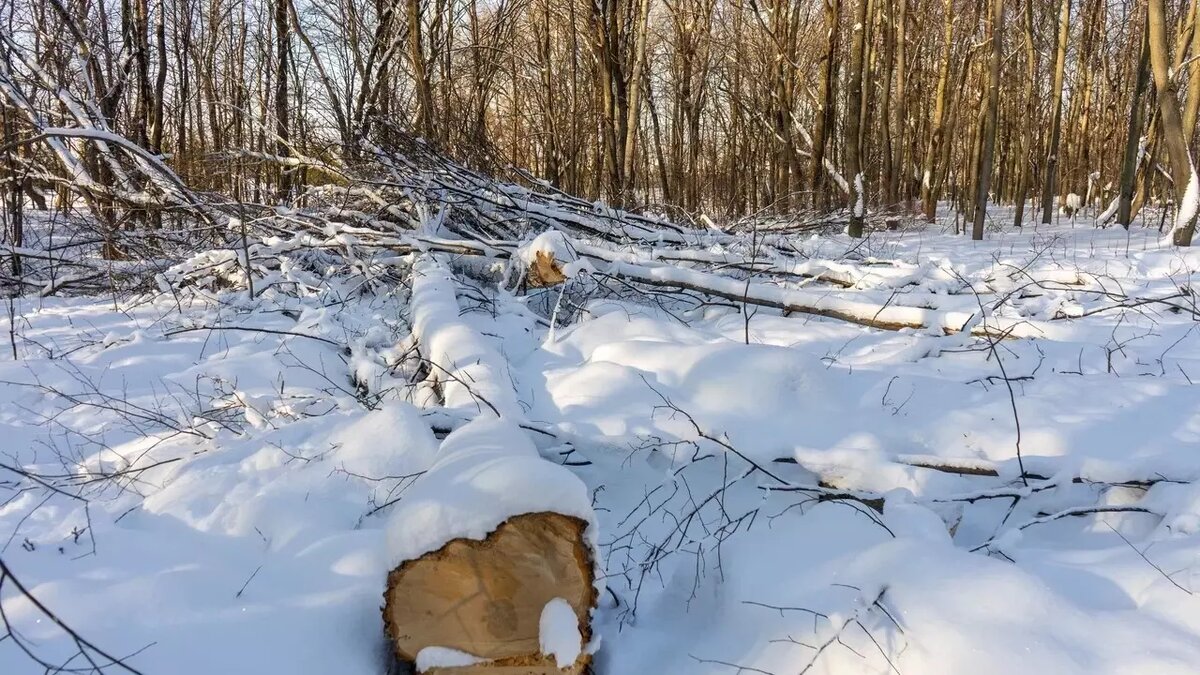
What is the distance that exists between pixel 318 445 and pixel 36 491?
995 mm

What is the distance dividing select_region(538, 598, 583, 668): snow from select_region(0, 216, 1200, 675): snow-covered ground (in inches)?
11.5

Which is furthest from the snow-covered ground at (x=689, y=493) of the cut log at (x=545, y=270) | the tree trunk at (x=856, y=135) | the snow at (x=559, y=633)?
the tree trunk at (x=856, y=135)

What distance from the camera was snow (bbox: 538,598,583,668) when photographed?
1575 millimetres

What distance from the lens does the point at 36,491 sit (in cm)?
242

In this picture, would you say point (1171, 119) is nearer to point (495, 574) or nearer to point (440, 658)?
point (495, 574)

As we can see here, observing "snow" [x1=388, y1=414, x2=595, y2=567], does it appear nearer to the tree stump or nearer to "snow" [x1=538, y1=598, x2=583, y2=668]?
the tree stump

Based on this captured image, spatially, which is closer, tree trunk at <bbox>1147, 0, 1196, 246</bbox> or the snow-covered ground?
the snow-covered ground

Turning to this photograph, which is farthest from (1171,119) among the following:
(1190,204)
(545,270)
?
(545,270)

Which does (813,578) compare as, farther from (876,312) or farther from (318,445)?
(876,312)

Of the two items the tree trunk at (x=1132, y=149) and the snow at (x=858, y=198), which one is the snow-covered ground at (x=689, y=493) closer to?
the snow at (x=858, y=198)

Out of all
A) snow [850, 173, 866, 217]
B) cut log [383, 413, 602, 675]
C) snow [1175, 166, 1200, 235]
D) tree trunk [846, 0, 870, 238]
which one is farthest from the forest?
tree trunk [846, 0, 870, 238]

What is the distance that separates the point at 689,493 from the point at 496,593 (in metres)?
0.91

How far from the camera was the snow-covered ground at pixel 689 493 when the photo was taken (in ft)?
5.41

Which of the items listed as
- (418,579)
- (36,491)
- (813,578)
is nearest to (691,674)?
(813,578)
